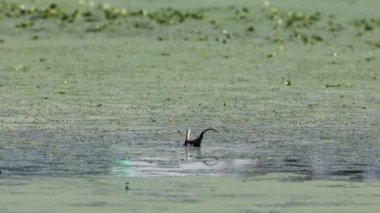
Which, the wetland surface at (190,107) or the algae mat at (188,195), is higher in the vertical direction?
the wetland surface at (190,107)

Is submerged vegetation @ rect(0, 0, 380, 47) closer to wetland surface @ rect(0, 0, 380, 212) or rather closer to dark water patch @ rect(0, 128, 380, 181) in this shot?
wetland surface @ rect(0, 0, 380, 212)

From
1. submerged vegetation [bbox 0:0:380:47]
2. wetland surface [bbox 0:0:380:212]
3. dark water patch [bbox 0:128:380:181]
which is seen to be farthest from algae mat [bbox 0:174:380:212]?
submerged vegetation [bbox 0:0:380:47]

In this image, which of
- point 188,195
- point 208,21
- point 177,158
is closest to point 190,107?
point 177,158

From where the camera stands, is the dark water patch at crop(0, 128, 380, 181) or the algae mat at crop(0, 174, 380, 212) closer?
the algae mat at crop(0, 174, 380, 212)

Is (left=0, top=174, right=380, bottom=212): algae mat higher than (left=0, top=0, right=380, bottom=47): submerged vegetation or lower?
lower

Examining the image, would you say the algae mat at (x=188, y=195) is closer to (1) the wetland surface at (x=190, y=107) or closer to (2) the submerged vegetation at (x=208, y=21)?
(1) the wetland surface at (x=190, y=107)

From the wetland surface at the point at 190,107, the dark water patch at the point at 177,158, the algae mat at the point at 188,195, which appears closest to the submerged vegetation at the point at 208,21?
the wetland surface at the point at 190,107

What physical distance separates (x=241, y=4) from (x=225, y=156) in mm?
14067

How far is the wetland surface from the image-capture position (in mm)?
8906

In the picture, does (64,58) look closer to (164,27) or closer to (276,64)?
(276,64)

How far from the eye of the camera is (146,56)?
18.2 m

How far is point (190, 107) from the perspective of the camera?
43.7 feet

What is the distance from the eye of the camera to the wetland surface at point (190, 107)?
891 centimetres

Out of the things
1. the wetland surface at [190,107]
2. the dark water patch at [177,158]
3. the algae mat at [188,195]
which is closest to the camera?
the algae mat at [188,195]
